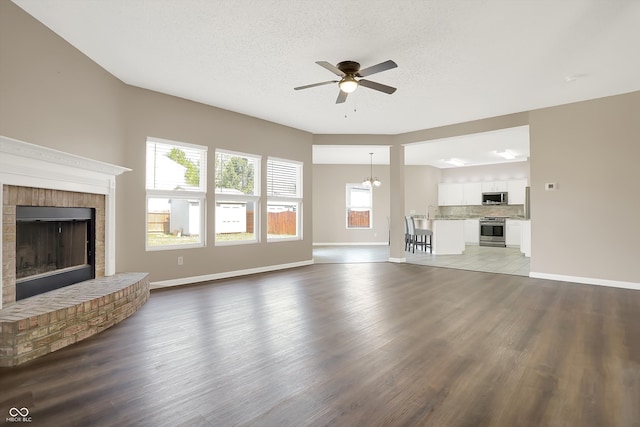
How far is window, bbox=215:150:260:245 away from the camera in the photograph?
5.32 meters

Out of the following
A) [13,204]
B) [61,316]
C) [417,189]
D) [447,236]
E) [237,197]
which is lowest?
[61,316]

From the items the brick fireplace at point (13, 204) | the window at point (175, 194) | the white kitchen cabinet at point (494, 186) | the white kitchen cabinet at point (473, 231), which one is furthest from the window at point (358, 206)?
the brick fireplace at point (13, 204)

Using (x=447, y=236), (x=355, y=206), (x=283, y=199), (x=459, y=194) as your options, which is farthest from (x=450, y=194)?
(x=283, y=199)

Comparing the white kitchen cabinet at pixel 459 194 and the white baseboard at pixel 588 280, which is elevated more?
the white kitchen cabinet at pixel 459 194

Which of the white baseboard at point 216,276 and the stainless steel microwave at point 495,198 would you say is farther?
the stainless steel microwave at point 495,198

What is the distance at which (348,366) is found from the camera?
217 centimetres

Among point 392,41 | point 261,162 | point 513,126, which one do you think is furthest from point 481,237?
point 392,41

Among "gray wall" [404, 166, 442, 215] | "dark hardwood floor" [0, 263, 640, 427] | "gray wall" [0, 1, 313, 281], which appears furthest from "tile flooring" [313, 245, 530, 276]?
"gray wall" [404, 166, 442, 215]

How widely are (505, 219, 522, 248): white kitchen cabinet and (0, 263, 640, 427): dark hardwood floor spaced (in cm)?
609

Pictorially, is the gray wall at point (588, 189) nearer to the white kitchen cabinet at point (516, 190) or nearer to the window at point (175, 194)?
the white kitchen cabinet at point (516, 190)

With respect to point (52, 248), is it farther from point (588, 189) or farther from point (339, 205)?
point (339, 205)

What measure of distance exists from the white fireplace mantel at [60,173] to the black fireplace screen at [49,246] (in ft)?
0.97

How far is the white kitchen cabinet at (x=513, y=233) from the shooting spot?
9523 millimetres

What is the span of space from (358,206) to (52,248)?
28.7 feet
